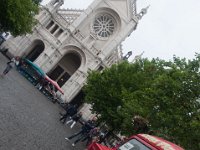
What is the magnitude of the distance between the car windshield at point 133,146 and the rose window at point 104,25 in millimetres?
47997

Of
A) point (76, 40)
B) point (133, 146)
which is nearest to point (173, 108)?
point (133, 146)

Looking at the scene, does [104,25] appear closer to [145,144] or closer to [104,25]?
[104,25]

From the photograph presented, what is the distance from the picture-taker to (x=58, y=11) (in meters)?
59.6

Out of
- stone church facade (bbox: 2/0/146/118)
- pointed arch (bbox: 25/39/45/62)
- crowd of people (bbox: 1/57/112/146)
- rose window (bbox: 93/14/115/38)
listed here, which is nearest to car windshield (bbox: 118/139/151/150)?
crowd of people (bbox: 1/57/112/146)

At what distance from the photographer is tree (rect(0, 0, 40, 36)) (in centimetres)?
3711

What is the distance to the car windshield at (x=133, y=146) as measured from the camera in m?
9.53

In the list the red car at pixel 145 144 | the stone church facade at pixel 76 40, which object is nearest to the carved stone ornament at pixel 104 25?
the stone church facade at pixel 76 40

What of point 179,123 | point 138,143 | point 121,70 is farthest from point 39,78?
point 138,143

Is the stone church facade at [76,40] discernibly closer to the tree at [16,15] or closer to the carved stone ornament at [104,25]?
the carved stone ornament at [104,25]

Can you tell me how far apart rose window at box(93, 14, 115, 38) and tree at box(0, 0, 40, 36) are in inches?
697

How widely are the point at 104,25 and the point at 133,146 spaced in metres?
48.7

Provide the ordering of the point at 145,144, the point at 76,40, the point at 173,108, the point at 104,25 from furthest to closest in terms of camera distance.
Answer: the point at 104,25
the point at 76,40
the point at 173,108
the point at 145,144

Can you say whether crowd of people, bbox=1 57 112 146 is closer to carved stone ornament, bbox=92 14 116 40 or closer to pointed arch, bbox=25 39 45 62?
pointed arch, bbox=25 39 45 62

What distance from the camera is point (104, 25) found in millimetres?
57656
